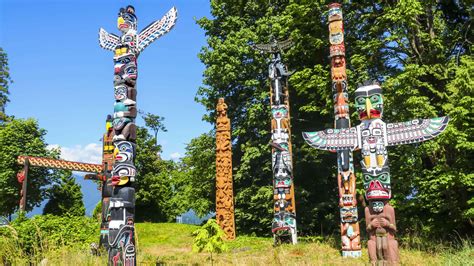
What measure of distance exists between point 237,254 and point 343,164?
424 cm

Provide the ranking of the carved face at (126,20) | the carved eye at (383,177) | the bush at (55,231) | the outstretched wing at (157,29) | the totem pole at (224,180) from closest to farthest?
the carved eye at (383,177) → the outstretched wing at (157,29) → the bush at (55,231) → the carved face at (126,20) → the totem pole at (224,180)

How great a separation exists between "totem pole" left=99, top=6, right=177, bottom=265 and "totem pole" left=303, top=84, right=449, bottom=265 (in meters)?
4.20

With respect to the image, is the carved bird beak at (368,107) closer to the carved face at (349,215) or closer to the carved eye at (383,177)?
the carved eye at (383,177)

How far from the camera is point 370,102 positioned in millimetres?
9430

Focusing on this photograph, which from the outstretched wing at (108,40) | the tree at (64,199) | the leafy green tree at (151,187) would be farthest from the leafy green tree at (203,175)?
the outstretched wing at (108,40)

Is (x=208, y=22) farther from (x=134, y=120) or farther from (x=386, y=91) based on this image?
(x=134, y=120)

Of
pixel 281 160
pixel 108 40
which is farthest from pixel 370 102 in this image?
pixel 108 40

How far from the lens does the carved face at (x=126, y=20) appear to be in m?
10.2

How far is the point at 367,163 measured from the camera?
921cm

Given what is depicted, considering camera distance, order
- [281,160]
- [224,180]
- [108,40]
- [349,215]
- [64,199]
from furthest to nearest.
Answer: [64,199] → [224,180] → [281,160] → [349,215] → [108,40]

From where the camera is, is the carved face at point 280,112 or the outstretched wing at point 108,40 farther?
the carved face at point 280,112

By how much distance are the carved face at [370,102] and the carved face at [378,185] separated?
130cm

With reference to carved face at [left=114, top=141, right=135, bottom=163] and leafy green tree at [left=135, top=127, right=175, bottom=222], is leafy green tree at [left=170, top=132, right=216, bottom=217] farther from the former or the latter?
carved face at [left=114, top=141, right=135, bottom=163]

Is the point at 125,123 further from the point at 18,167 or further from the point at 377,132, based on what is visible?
the point at 18,167
